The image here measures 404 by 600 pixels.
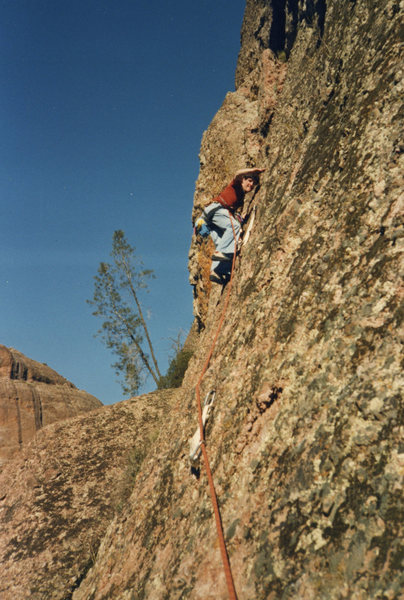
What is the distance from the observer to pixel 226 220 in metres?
6.77

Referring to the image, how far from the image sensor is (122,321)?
22.7 meters

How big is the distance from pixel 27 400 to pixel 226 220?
12225 mm

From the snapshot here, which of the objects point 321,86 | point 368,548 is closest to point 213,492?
point 368,548

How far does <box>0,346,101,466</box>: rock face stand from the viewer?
13574 millimetres

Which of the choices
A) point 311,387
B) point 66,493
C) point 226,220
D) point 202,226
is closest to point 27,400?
point 66,493

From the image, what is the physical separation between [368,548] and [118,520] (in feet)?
16.4

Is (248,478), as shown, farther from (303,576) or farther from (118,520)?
(118,520)

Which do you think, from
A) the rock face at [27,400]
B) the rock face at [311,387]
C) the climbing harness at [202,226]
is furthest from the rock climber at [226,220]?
the rock face at [27,400]

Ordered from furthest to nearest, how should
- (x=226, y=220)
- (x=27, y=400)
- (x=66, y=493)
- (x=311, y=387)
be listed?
Result: (x=27, y=400) < (x=66, y=493) < (x=226, y=220) < (x=311, y=387)

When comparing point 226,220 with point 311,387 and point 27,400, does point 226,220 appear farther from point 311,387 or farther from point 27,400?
point 27,400

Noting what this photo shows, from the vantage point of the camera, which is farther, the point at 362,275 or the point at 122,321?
the point at 122,321

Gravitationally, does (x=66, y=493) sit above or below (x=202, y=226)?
below

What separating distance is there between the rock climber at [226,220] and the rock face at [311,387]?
599mm

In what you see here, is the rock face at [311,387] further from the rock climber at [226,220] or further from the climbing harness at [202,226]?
the climbing harness at [202,226]
